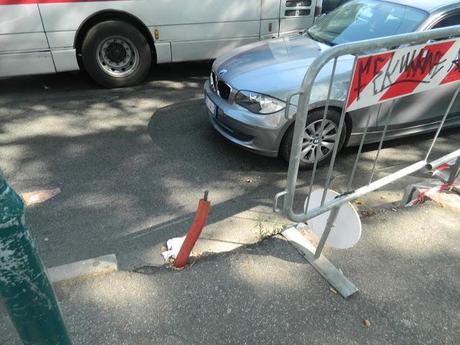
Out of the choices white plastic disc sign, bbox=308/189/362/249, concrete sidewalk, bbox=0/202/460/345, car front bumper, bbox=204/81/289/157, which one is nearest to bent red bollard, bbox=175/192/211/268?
concrete sidewalk, bbox=0/202/460/345

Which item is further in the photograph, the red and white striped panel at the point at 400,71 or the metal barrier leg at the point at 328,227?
the metal barrier leg at the point at 328,227

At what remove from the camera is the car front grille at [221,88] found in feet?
12.9

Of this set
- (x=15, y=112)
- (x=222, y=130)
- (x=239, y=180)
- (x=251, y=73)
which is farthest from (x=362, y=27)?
(x=15, y=112)

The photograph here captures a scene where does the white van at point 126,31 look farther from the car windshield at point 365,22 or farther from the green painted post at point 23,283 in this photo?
the green painted post at point 23,283

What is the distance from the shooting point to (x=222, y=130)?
4066mm

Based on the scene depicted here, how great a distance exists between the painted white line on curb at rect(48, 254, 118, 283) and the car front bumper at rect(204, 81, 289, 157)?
5.75 ft

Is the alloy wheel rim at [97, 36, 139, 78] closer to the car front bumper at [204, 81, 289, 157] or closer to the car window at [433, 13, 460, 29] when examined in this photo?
the car front bumper at [204, 81, 289, 157]

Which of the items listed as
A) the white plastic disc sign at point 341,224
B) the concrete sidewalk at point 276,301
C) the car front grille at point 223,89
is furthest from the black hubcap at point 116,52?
the white plastic disc sign at point 341,224

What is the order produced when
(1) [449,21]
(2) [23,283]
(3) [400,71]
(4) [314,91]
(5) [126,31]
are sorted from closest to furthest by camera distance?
(2) [23,283], (3) [400,71], (4) [314,91], (1) [449,21], (5) [126,31]

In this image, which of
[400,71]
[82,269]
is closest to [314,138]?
[400,71]

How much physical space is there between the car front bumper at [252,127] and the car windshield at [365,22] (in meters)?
1.43

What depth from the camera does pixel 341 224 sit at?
263cm

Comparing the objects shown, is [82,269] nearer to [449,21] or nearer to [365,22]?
[365,22]

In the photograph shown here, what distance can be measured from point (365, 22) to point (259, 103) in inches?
69.0
